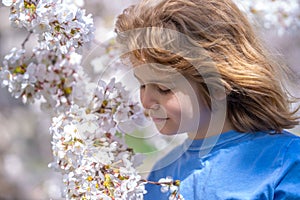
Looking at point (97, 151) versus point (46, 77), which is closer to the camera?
point (97, 151)

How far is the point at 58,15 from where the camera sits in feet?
4.86

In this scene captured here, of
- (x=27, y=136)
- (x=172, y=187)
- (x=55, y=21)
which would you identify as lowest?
(x=172, y=187)

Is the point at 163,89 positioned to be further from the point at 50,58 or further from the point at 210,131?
the point at 50,58

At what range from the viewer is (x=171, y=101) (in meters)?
1.53

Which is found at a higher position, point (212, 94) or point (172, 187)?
point (212, 94)

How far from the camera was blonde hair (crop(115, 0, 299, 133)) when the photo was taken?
1562mm

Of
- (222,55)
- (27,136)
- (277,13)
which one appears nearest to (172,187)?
(222,55)

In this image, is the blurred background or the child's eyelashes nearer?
the child's eyelashes

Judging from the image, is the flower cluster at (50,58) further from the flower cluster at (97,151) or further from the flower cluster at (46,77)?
the flower cluster at (97,151)

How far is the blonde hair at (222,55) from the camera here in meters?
1.56

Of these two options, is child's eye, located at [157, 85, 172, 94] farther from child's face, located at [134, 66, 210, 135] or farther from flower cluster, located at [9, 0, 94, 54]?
flower cluster, located at [9, 0, 94, 54]

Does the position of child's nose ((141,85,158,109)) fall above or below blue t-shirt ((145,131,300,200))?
above

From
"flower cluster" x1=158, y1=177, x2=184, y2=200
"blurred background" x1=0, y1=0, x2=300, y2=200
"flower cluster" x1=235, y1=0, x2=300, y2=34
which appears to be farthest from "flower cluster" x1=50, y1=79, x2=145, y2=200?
"blurred background" x1=0, y1=0, x2=300, y2=200

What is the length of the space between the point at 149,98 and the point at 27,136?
274cm
